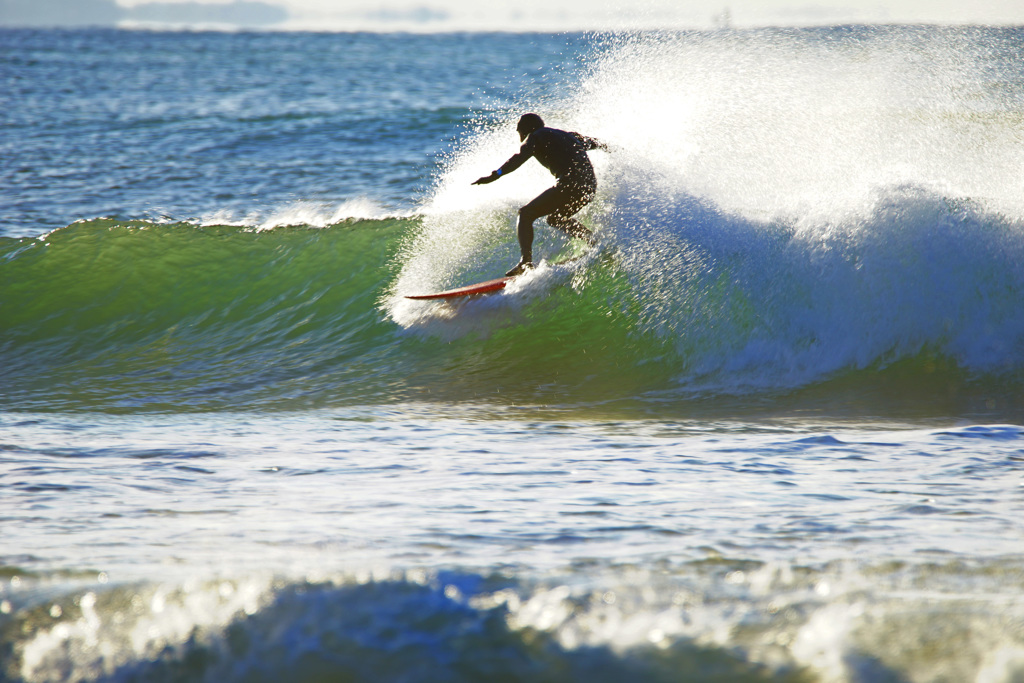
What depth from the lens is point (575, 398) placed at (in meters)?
6.08

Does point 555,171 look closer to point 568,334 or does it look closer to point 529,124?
point 529,124

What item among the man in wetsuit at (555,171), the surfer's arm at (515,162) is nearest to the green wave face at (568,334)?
the man in wetsuit at (555,171)

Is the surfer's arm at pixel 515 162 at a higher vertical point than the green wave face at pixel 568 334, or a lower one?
higher

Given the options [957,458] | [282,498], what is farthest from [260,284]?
[957,458]

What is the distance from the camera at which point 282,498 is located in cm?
390

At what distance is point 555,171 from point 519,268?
867 mm

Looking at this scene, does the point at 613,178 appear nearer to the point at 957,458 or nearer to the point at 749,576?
the point at 957,458

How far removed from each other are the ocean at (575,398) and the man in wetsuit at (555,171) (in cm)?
43

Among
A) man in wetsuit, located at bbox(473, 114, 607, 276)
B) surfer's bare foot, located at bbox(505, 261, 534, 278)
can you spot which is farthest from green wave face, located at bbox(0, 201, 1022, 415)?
man in wetsuit, located at bbox(473, 114, 607, 276)

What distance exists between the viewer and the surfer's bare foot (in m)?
7.11

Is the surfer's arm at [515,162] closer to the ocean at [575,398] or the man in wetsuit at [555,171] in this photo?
the man in wetsuit at [555,171]

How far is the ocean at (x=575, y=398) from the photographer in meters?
2.71

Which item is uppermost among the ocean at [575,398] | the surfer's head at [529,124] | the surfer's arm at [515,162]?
the surfer's head at [529,124]

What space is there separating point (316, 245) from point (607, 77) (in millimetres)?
3785
